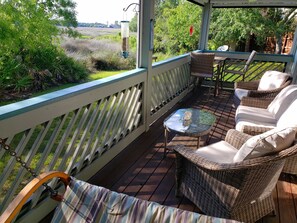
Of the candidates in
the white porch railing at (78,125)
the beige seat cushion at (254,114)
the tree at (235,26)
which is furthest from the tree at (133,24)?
the tree at (235,26)

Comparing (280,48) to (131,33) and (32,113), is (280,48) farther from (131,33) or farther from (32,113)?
(32,113)

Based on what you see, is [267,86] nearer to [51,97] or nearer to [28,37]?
[51,97]

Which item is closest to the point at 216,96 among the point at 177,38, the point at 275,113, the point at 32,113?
the point at 177,38

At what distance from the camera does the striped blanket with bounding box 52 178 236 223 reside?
116 cm

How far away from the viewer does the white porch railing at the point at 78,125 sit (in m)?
1.72

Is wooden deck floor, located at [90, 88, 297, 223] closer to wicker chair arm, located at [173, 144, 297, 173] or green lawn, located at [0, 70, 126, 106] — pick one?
wicker chair arm, located at [173, 144, 297, 173]

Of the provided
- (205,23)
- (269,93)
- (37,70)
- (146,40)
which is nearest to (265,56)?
(205,23)

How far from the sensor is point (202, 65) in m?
5.60

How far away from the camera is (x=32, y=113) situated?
5.59 feet

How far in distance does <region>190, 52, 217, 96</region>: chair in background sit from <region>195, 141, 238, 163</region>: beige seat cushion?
350 cm

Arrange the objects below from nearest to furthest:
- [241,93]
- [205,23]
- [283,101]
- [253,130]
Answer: [253,130], [283,101], [241,93], [205,23]

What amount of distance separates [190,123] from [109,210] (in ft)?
5.45

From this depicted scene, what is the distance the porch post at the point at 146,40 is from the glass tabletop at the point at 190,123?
0.71 metres

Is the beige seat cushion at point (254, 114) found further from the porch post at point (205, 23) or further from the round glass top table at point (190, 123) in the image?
the porch post at point (205, 23)
